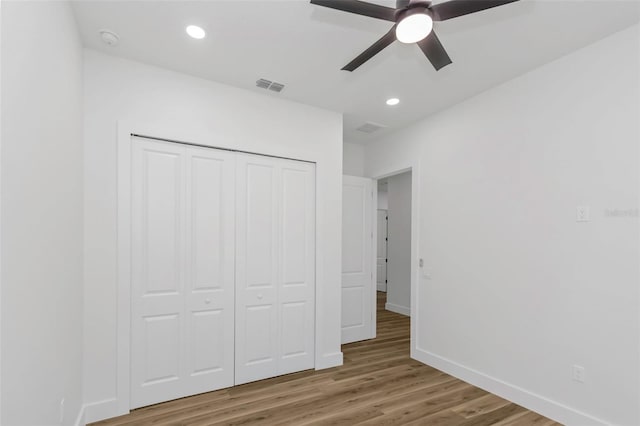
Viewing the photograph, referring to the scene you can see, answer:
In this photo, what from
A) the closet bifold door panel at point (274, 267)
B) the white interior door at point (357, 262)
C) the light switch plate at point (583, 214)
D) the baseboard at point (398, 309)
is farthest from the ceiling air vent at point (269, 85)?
the baseboard at point (398, 309)

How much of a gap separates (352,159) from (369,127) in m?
0.77

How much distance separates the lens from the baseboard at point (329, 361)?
3.46 m

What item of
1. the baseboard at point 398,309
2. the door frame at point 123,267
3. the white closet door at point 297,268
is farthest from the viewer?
the baseboard at point 398,309

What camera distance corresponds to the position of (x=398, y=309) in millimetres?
6035

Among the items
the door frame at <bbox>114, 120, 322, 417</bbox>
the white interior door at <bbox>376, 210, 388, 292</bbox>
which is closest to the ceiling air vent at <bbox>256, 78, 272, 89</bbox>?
the door frame at <bbox>114, 120, 322, 417</bbox>

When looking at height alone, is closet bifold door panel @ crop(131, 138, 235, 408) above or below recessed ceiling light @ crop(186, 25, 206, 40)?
below

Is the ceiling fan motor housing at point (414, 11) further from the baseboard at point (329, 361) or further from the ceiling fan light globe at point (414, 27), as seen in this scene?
the baseboard at point (329, 361)

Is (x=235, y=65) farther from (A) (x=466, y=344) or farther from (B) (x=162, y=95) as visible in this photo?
(A) (x=466, y=344)

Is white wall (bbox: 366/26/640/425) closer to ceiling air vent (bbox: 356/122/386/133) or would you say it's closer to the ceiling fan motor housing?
ceiling air vent (bbox: 356/122/386/133)

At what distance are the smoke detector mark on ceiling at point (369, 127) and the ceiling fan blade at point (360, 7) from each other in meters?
2.37

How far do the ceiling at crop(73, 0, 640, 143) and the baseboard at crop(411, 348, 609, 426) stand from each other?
2.84 metres

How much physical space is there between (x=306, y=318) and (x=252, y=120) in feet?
7.26

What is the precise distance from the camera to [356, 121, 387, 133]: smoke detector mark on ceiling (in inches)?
162

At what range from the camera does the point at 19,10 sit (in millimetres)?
1227
